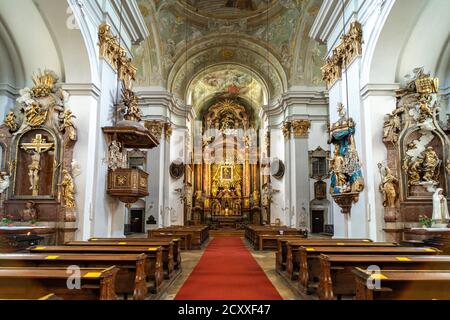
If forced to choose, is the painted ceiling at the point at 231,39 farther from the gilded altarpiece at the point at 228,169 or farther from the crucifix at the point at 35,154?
the crucifix at the point at 35,154

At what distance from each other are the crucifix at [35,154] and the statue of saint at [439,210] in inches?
311

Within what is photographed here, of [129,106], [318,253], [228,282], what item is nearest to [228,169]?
[129,106]

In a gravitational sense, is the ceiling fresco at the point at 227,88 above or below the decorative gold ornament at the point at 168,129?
above

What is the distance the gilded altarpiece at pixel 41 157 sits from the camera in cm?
762

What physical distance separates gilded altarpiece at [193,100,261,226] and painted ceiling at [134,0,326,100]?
691 centimetres

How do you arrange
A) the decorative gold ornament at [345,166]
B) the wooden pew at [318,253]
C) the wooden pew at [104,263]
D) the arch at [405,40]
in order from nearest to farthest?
the wooden pew at [104,263]
the wooden pew at [318,253]
the arch at [405,40]
the decorative gold ornament at [345,166]

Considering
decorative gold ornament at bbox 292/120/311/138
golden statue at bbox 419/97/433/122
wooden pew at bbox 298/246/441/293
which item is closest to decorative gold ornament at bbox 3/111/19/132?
wooden pew at bbox 298/246/441/293

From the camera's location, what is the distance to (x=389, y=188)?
24.2 feet

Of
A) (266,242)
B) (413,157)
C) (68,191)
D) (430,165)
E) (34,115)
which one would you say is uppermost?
(34,115)

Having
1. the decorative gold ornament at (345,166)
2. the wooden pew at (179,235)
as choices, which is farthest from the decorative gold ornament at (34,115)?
the decorative gold ornament at (345,166)

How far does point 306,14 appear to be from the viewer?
564 inches

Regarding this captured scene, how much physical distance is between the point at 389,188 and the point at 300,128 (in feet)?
28.2

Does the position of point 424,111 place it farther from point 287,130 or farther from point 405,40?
point 287,130

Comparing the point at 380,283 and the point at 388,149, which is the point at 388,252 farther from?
the point at 388,149
